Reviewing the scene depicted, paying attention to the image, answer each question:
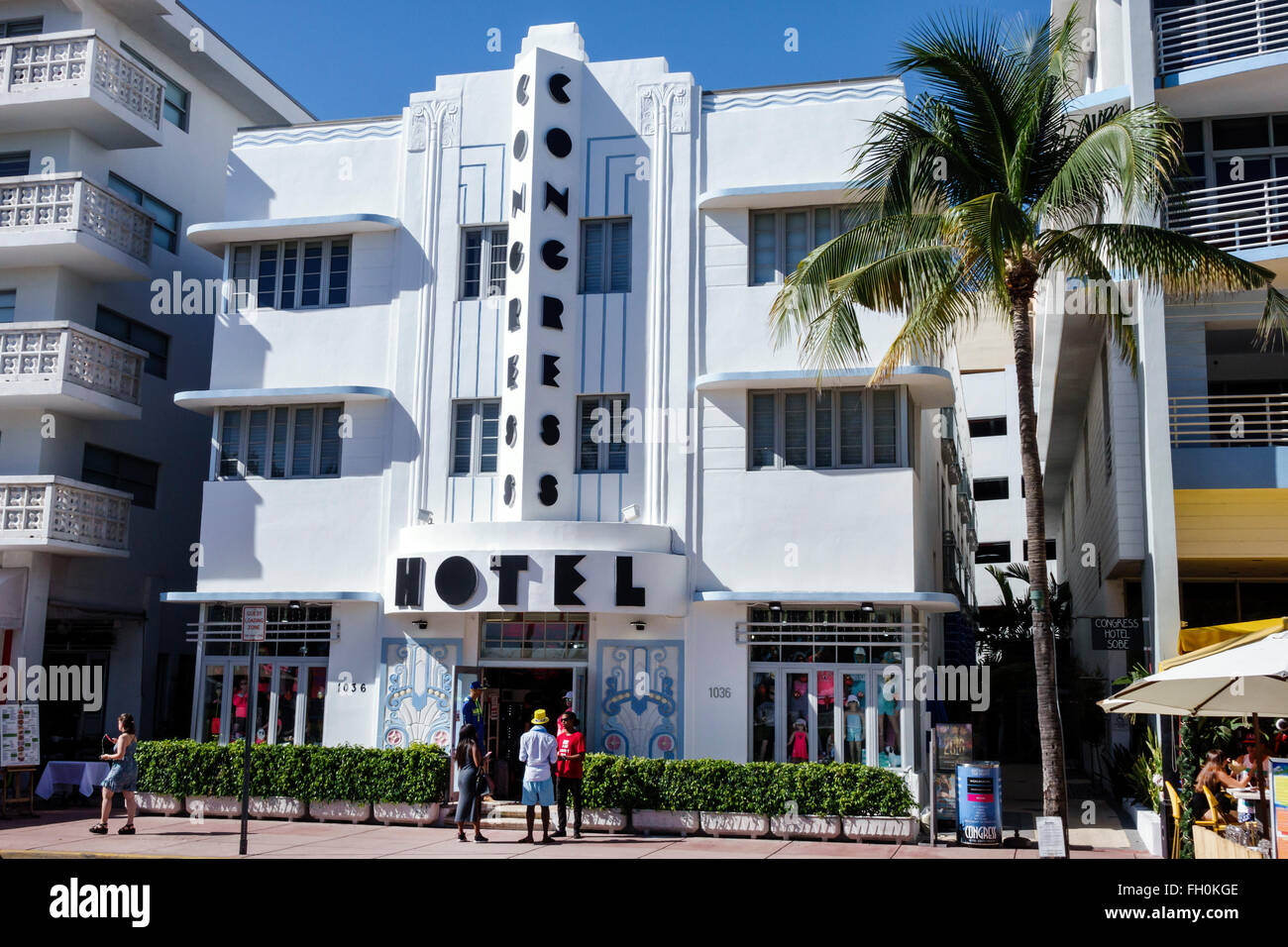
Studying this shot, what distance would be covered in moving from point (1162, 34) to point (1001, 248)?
816 cm

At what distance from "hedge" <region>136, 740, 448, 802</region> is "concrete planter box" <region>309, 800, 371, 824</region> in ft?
0.33

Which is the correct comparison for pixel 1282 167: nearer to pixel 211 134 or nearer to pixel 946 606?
pixel 946 606

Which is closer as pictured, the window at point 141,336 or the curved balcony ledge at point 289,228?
the curved balcony ledge at point 289,228

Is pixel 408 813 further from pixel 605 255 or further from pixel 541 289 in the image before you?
pixel 605 255

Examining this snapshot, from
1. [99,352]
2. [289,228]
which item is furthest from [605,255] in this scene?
[99,352]

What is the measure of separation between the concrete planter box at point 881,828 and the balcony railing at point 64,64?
19849mm

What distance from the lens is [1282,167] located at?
20.1 metres

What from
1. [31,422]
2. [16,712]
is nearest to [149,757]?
[16,712]

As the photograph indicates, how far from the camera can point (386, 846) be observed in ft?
55.9

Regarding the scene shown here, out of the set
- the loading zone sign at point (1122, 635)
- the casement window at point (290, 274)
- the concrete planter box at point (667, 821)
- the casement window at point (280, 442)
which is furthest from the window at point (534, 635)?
the loading zone sign at point (1122, 635)

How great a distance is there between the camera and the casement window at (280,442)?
74.1 ft

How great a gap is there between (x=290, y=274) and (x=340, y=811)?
402 inches

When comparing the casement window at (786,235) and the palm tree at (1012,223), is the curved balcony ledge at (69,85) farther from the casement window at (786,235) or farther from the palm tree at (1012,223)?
the palm tree at (1012,223)

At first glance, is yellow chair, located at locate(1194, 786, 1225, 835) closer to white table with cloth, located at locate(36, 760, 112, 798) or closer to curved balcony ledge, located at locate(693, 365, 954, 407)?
curved balcony ledge, located at locate(693, 365, 954, 407)
